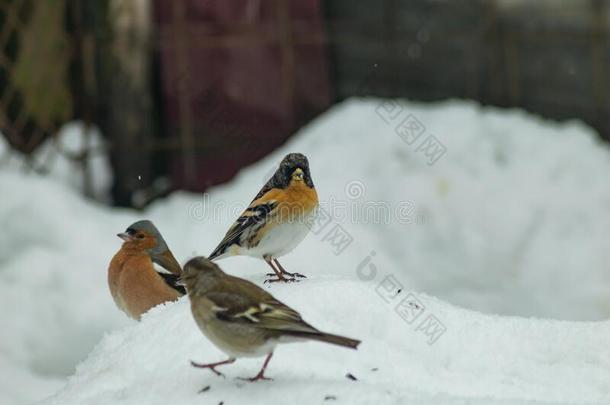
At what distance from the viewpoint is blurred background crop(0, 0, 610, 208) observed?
9141 mm

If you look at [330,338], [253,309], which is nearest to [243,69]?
[253,309]

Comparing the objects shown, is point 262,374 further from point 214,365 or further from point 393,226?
point 393,226

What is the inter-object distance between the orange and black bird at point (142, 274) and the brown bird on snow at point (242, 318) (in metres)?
1.75

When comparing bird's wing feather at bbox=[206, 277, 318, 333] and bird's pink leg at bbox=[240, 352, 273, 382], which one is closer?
bird's wing feather at bbox=[206, 277, 318, 333]

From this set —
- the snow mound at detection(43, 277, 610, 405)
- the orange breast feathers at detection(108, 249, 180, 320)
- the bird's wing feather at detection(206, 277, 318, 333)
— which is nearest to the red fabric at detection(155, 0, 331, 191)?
the orange breast feathers at detection(108, 249, 180, 320)

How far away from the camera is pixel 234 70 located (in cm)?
923

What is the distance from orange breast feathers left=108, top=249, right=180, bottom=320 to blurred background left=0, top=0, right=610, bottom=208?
3.41 meters

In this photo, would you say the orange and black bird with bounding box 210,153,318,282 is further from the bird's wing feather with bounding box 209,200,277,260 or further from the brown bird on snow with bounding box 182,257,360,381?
the brown bird on snow with bounding box 182,257,360,381

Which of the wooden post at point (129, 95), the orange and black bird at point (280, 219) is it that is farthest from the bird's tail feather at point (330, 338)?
the wooden post at point (129, 95)

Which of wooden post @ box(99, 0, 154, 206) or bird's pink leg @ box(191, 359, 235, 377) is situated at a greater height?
bird's pink leg @ box(191, 359, 235, 377)

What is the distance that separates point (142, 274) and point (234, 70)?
371 centimetres

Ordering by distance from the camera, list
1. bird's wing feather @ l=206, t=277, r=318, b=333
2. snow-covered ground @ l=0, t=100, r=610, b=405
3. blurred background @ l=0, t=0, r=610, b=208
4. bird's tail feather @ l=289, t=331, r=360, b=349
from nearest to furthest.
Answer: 1. bird's tail feather @ l=289, t=331, r=360, b=349
2. bird's wing feather @ l=206, t=277, r=318, b=333
3. snow-covered ground @ l=0, t=100, r=610, b=405
4. blurred background @ l=0, t=0, r=610, b=208

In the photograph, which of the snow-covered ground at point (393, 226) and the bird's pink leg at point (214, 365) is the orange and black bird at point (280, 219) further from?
the snow-covered ground at point (393, 226)

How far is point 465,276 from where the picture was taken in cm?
839
